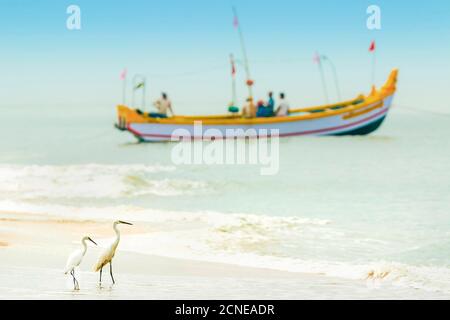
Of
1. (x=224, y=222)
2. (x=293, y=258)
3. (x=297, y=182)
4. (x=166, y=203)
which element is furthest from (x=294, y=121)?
(x=293, y=258)

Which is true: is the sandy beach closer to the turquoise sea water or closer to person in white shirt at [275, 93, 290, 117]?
the turquoise sea water

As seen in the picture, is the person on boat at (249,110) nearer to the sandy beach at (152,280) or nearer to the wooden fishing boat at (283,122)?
the wooden fishing boat at (283,122)

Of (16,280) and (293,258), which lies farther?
(293,258)

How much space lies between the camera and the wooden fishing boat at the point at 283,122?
842 inches

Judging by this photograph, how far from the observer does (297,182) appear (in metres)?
15.8

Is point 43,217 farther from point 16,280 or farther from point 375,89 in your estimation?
point 375,89

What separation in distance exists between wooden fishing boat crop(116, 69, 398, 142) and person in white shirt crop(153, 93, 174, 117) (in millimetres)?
210

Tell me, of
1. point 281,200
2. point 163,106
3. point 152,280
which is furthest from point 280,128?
point 152,280

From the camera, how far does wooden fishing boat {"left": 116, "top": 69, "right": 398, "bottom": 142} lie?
21375mm

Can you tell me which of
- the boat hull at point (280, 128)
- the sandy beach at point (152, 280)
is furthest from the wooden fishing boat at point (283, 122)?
the sandy beach at point (152, 280)

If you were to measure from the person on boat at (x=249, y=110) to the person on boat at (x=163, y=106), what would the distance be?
6.97ft

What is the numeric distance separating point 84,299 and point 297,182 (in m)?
10.6

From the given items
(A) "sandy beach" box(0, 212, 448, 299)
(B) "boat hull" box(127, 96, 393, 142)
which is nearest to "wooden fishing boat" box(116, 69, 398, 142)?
(B) "boat hull" box(127, 96, 393, 142)
